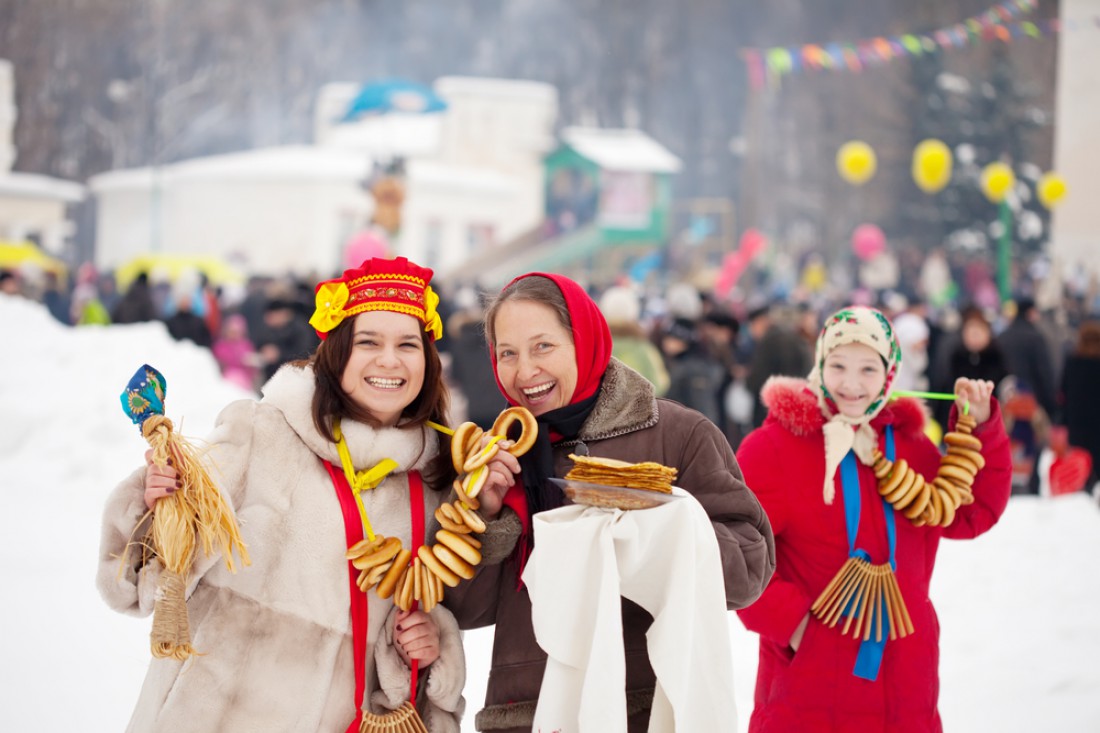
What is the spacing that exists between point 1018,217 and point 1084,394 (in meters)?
29.1

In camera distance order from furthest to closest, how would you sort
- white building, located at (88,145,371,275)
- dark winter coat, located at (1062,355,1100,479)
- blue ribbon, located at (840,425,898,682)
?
1. white building, located at (88,145,371,275)
2. dark winter coat, located at (1062,355,1100,479)
3. blue ribbon, located at (840,425,898,682)

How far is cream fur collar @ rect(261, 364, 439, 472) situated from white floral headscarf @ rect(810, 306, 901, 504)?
3.63 feet

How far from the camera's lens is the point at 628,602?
2.43 meters

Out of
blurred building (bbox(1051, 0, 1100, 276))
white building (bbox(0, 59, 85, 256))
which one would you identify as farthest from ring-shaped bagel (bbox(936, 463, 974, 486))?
white building (bbox(0, 59, 85, 256))

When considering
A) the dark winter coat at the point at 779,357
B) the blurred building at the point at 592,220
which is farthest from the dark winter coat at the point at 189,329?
the blurred building at the point at 592,220

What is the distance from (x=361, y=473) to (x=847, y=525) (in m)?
1.32

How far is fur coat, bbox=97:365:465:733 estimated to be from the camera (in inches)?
93.4

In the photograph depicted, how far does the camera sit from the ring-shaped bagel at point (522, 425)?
7.57ft

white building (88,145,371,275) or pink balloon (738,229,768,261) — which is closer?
pink balloon (738,229,768,261)

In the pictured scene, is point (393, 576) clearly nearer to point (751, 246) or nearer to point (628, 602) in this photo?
point (628, 602)

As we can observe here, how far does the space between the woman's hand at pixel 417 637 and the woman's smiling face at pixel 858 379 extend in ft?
Answer: 4.40

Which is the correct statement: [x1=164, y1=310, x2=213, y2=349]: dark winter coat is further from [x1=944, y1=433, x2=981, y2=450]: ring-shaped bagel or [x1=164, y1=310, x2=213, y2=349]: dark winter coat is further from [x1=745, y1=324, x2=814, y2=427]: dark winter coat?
[x1=944, y1=433, x2=981, y2=450]: ring-shaped bagel

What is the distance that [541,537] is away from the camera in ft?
7.19

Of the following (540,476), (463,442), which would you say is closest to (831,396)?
(540,476)
